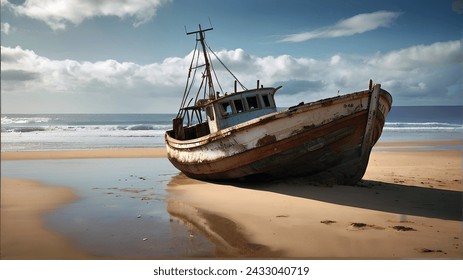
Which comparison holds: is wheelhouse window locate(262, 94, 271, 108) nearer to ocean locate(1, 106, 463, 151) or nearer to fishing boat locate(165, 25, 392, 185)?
fishing boat locate(165, 25, 392, 185)

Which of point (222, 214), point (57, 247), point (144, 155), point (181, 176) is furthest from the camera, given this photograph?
point (144, 155)

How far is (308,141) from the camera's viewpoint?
284 inches

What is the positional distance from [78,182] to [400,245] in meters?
7.33

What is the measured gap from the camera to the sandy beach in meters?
4.64

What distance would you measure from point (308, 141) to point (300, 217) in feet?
5.94

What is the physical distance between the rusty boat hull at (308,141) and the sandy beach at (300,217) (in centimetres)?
39

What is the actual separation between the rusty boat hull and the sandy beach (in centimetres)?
39

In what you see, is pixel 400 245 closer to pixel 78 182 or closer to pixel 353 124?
pixel 353 124

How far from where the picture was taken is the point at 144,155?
16.1 meters

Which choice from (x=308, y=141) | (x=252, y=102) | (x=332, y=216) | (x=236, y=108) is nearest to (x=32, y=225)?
(x=332, y=216)

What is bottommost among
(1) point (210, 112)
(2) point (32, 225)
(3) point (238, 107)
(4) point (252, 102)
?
(2) point (32, 225)

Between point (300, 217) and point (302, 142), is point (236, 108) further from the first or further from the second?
point (300, 217)

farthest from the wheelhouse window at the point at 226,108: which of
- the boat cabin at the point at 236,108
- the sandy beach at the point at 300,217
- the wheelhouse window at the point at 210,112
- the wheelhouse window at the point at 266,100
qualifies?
the sandy beach at the point at 300,217
